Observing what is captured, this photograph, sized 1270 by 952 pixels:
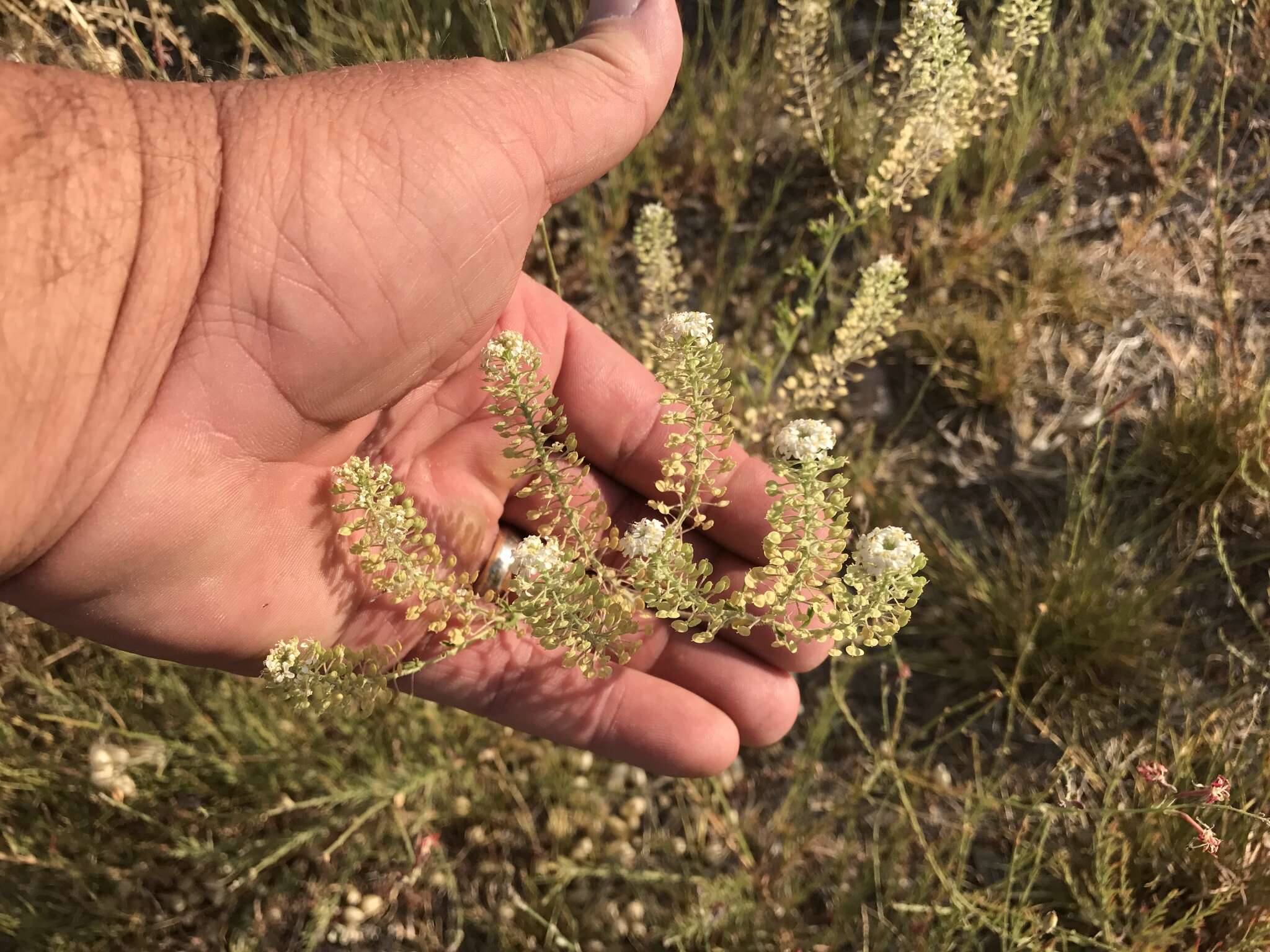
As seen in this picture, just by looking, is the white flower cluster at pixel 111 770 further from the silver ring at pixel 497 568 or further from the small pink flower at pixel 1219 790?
the small pink flower at pixel 1219 790

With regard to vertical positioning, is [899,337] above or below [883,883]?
above

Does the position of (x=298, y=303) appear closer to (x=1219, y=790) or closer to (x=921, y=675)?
(x=1219, y=790)

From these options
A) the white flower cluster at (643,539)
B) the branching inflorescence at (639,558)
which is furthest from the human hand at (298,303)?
the white flower cluster at (643,539)

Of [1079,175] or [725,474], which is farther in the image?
[1079,175]

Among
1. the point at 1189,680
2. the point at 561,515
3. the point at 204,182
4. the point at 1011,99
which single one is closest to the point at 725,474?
the point at 561,515

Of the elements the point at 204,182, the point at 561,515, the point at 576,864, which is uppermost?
the point at 204,182

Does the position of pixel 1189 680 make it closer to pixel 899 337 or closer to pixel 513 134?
pixel 899 337
